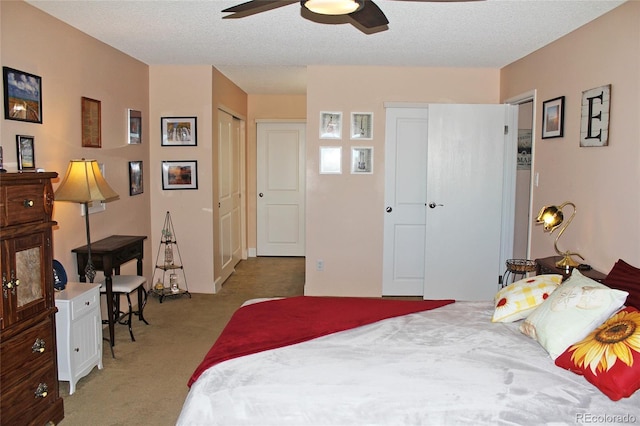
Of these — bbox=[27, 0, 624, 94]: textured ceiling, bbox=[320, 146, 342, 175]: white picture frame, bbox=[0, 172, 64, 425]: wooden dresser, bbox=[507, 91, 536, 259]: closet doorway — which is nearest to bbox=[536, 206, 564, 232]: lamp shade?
bbox=[27, 0, 624, 94]: textured ceiling

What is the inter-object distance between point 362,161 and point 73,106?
2.78 metres

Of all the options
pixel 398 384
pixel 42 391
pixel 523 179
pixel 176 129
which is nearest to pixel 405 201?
pixel 523 179

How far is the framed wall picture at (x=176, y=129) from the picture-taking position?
5281 millimetres

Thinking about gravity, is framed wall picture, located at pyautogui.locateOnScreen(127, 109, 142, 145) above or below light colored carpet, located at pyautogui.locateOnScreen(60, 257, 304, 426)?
above

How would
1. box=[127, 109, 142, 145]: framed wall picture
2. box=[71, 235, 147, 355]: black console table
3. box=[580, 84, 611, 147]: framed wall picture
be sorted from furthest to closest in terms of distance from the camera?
box=[127, 109, 142, 145]: framed wall picture
box=[71, 235, 147, 355]: black console table
box=[580, 84, 611, 147]: framed wall picture

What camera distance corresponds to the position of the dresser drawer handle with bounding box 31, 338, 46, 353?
8.52ft

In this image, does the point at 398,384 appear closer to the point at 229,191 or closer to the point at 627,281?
the point at 627,281

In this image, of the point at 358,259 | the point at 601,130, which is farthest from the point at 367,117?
the point at 601,130

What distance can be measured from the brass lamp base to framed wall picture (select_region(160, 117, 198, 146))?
369 cm

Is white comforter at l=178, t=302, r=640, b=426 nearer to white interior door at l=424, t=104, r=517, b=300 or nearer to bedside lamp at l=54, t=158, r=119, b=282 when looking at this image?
bedside lamp at l=54, t=158, r=119, b=282

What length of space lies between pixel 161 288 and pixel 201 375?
3303mm

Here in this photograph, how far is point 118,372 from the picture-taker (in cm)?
344

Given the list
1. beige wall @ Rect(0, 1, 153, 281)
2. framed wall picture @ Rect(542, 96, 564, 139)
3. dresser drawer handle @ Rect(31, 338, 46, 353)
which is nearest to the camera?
dresser drawer handle @ Rect(31, 338, 46, 353)

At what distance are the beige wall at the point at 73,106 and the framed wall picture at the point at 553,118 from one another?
3662 millimetres
